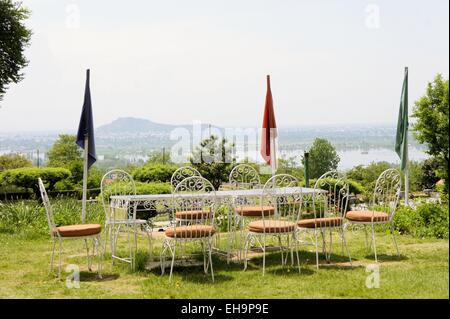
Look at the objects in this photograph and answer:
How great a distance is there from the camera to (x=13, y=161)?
75.3ft

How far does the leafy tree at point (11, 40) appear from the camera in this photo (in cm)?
1174

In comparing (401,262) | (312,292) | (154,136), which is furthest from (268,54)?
(154,136)

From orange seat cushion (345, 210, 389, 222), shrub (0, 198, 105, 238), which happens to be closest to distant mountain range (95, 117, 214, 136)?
shrub (0, 198, 105, 238)

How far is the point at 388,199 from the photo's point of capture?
629 cm

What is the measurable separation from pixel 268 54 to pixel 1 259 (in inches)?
281

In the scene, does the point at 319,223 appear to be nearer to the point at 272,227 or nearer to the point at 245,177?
the point at 272,227

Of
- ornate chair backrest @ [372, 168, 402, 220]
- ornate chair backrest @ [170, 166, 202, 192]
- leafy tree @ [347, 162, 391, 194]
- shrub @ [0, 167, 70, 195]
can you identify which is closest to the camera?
ornate chair backrest @ [372, 168, 402, 220]

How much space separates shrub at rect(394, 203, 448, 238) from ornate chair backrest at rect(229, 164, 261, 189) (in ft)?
8.16

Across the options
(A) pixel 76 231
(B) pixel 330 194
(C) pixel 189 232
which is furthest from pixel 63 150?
(C) pixel 189 232

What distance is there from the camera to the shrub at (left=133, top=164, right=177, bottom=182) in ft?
46.2

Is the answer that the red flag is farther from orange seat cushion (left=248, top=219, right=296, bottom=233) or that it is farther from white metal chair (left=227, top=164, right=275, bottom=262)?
orange seat cushion (left=248, top=219, right=296, bottom=233)

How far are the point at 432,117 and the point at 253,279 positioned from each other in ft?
14.6

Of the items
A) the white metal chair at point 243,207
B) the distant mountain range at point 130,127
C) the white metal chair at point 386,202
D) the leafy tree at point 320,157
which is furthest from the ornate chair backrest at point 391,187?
the distant mountain range at point 130,127

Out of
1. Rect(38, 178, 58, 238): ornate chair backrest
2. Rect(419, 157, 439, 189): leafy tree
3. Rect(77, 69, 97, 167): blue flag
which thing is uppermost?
Rect(77, 69, 97, 167): blue flag
